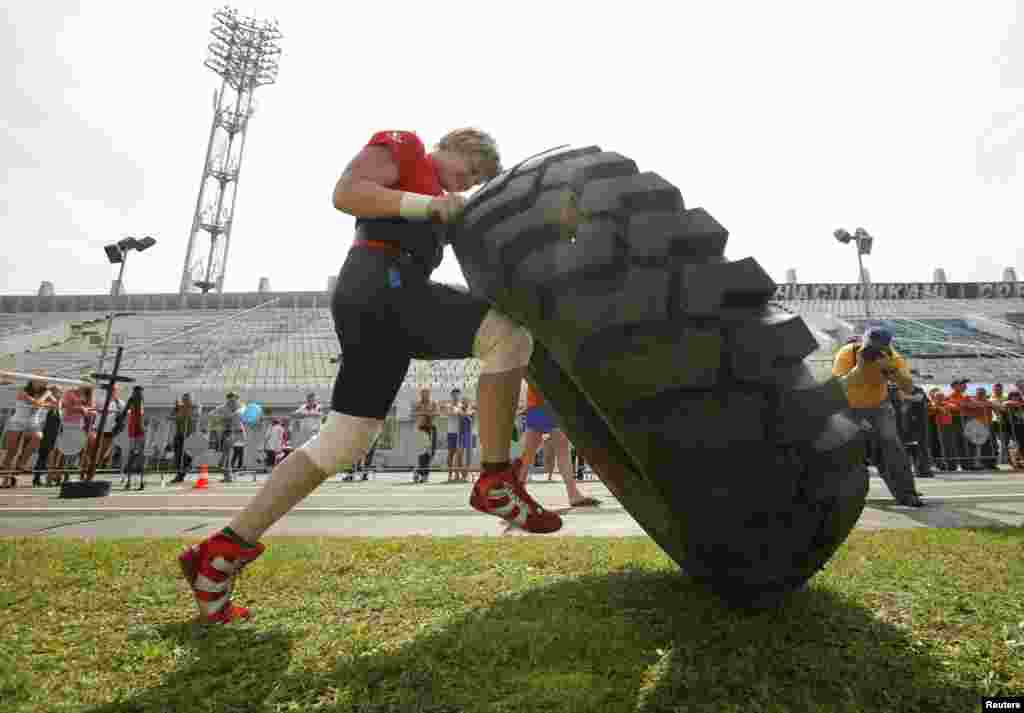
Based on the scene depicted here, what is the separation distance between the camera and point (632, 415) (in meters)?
1.39

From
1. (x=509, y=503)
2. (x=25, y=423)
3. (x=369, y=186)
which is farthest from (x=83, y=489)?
(x=509, y=503)

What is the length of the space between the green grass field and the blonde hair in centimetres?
158

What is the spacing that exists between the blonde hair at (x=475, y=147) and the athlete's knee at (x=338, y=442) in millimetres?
1049

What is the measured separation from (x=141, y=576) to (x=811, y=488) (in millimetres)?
2537

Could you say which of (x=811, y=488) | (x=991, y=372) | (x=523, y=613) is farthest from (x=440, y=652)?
(x=991, y=372)

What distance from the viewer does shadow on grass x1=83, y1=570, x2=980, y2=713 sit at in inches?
51.3

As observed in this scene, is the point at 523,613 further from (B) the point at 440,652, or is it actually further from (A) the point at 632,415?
(A) the point at 632,415

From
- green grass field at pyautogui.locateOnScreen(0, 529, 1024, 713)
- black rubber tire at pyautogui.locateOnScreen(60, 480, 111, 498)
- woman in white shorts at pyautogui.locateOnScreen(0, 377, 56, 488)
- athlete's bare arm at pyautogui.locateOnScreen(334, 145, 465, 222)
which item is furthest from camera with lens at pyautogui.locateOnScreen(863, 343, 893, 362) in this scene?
woman in white shorts at pyautogui.locateOnScreen(0, 377, 56, 488)

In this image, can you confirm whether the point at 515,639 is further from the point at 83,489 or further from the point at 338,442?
the point at 83,489

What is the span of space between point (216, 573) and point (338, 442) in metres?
0.56

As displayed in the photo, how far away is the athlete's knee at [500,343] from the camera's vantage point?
2.04 meters

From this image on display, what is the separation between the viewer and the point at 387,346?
2.06m

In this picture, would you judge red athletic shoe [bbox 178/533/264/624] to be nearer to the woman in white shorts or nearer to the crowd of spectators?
the woman in white shorts

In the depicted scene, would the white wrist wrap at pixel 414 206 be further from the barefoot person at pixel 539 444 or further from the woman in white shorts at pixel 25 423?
the woman in white shorts at pixel 25 423
